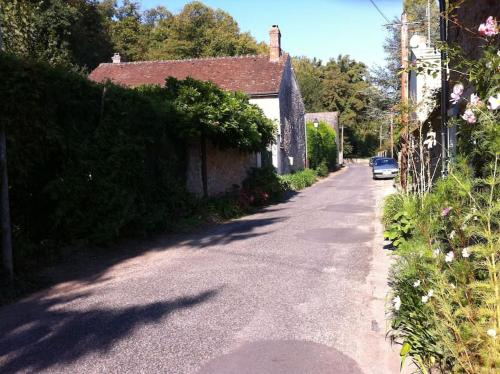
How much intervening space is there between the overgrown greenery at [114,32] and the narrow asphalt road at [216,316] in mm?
18111

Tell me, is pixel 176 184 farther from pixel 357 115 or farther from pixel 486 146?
pixel 357 115

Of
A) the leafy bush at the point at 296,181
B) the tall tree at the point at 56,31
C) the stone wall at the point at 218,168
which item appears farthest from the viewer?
the leafy bush at the point at 296,181

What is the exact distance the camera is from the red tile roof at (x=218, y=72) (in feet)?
87.5

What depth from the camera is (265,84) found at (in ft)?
87.2

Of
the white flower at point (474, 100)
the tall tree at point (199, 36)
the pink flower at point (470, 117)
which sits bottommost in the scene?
the pink flower at point (470, 117)

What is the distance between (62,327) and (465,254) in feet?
13.8

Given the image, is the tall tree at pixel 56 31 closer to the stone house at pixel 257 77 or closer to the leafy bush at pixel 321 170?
the stone house at pixel 257 77

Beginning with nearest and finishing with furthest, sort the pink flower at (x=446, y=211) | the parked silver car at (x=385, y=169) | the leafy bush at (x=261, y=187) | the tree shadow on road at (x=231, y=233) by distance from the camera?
the pink flower at (x=446, y=211), the tree shadow on road at (x=231, y=233), the leafy bush at (x=261, y=187), the parked silver car at (x=385, y=169)

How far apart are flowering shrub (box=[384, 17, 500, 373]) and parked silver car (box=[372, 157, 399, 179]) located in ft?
94.8

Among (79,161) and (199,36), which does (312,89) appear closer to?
(199,36)

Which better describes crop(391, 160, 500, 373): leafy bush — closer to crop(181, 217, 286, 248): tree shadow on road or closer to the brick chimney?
crop(181, 217, 286, 248): tree shadow on road

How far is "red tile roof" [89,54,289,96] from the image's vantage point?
1049 inches

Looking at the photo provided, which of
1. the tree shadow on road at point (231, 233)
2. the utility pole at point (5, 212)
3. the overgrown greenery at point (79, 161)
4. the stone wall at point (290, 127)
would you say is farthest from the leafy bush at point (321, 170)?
the utility pole at point (5, 212)

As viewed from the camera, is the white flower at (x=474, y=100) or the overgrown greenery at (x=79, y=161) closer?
the white flower at (x=474, y=100)
